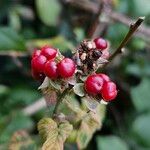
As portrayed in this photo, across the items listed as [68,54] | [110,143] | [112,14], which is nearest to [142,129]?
[110,143]

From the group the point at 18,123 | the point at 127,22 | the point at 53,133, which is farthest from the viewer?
the point at 127,22

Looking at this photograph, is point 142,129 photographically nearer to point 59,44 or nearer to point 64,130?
point 59,44

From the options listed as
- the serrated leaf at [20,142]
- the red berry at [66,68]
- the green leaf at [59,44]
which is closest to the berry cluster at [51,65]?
the red berry at [66,68]

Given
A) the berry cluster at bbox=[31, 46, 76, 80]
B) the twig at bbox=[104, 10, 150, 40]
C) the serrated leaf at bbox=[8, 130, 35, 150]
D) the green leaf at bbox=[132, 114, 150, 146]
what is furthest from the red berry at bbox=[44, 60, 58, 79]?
the twig at bbox=[104, 10, 150, 40]

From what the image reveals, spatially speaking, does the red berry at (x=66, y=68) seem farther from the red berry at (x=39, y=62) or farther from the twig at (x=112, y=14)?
the twig at (x=112, y=14)

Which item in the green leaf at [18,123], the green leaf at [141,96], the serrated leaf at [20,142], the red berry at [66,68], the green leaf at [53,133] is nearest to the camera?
the red berry at [66,68]

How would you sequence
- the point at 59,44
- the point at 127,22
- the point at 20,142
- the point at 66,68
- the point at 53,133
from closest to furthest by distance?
the point at 66,68, the point at 53,133, the point at 20,142, the point at 59,44, the point at 127,22

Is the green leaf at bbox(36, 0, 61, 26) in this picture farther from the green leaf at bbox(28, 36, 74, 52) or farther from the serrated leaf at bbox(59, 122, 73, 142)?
the serrated leaf at bbox(59, 122, 73, 142)
